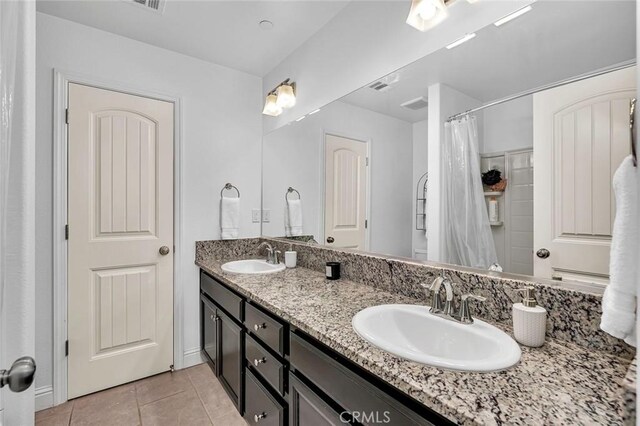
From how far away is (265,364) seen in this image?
1.33 metres

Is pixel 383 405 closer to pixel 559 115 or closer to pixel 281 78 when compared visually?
pixel 559 115

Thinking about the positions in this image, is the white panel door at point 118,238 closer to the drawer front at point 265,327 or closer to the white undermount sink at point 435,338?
the drawer front at point 265,327

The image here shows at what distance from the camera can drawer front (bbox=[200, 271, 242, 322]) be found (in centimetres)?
160

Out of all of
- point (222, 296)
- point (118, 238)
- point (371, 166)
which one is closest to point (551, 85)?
point (371, 166)

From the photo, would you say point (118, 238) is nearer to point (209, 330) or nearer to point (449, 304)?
point (209, 330)

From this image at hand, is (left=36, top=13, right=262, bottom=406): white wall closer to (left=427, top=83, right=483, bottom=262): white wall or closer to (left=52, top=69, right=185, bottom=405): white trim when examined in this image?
(left=52, top=69, right=185, bottom=405): white trim

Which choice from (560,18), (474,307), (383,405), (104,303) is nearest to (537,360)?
(474,307)

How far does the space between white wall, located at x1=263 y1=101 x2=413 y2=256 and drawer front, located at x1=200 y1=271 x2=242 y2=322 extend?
65 centimetres

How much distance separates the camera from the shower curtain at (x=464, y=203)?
1127mm

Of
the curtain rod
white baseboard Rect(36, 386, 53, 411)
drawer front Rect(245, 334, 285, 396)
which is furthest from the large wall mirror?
white baseboard Rect(36, 386, 53, 411)

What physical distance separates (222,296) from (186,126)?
136 centimetres

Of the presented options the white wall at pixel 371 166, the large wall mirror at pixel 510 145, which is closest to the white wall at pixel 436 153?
the large wall mirror at pixel 510 145

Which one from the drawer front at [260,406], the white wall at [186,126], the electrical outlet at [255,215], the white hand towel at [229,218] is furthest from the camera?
the electrical outlet at [255,215]

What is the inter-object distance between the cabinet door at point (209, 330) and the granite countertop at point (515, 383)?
1161 mm
